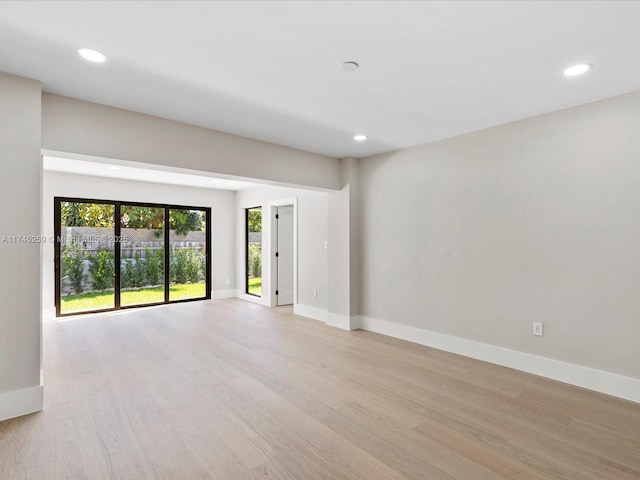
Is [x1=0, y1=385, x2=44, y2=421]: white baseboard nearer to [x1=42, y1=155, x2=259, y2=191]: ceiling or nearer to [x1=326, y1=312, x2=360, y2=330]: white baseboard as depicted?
[x1=42, y1=155, x2=259, y2=191]: ceiling

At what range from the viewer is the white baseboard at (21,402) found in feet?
7.96

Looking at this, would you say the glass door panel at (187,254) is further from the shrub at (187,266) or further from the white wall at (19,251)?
Answer: the white wall at (19,251)

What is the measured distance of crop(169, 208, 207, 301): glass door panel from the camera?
23.2 ft

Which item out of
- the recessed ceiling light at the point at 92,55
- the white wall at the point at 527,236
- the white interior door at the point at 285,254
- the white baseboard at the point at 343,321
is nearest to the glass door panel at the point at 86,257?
the white interior door at the point at 285,254

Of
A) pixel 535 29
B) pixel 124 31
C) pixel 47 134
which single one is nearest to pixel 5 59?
pixel 47 134

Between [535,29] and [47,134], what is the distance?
144 inches

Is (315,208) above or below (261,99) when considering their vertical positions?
below

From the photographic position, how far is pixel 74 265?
588 cm

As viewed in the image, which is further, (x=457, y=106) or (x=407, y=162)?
(x=407, y=162)

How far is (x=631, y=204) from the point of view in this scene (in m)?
2.80

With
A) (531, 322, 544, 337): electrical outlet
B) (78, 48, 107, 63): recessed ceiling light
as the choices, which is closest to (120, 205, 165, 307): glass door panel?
(78, 48, 107, 63): recessed ceiling light

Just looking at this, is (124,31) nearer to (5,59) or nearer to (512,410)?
(5,59)

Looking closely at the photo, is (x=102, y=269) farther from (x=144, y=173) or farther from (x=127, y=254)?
(x=144, y=173)

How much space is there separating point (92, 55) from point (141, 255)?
16.7 ft
